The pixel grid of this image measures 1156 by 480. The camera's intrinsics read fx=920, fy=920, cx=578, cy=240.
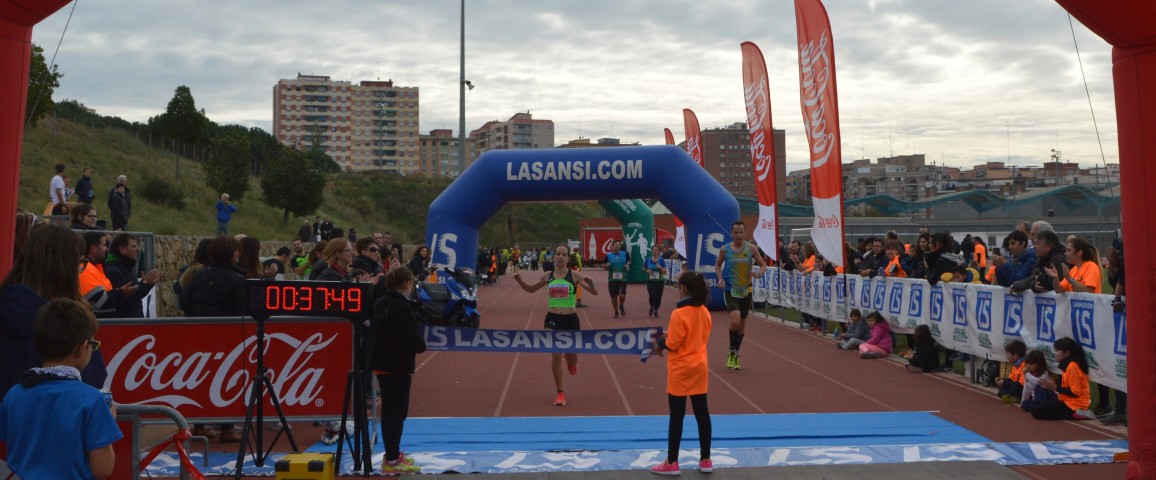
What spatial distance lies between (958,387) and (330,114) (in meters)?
159

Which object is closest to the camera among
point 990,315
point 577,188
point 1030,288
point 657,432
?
point 657,432

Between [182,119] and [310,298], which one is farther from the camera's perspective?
[182,119]

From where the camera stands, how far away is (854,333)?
1447cm

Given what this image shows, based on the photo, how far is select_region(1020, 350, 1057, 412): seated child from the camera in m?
8.70

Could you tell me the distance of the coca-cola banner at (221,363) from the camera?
751cm

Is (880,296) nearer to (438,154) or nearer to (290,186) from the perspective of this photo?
(290,186)

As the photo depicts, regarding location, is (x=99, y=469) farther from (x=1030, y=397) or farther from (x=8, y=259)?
(x=1030, y=397)

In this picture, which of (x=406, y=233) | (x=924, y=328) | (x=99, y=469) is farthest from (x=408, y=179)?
(x=99, y=469)

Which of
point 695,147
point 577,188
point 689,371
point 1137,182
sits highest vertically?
point 695,147

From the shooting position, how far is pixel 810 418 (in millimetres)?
8672

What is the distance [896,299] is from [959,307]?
1.94m

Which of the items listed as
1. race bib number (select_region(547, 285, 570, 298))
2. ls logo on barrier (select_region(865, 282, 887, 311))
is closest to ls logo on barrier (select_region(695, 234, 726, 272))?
ls logo on barrier (select_region(865, 282, 887, 311))

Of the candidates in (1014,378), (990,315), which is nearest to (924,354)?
(990,315)

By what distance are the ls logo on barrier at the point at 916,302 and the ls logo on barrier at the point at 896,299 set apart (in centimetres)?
30
